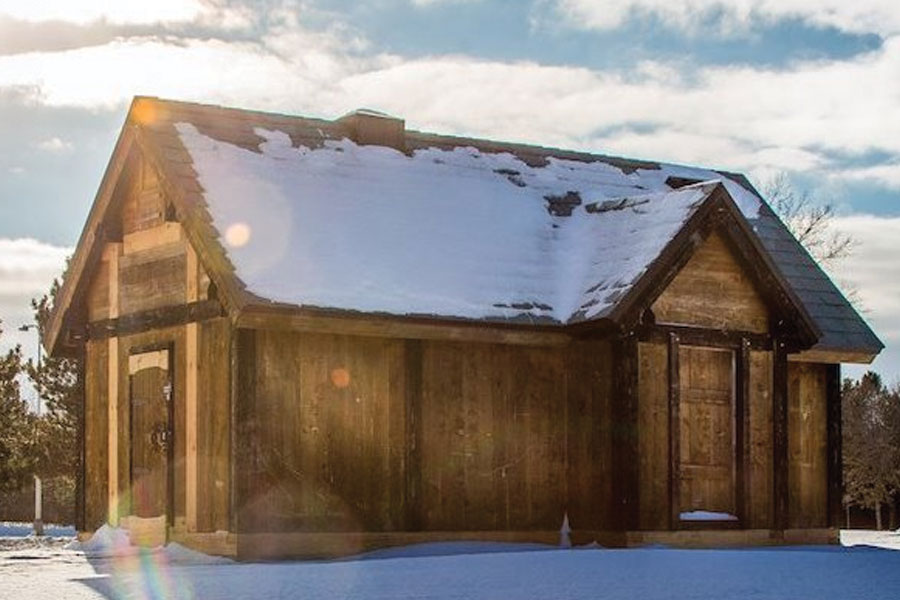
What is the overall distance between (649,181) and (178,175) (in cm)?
851

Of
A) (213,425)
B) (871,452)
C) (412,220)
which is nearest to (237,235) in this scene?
(213,425)

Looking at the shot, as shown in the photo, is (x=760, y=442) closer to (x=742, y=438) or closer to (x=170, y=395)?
(x=742, y=438)

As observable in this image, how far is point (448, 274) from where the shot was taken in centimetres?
2178

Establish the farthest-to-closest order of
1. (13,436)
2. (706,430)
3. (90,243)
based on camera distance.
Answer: (13,436)
(90,243)
(706,430)

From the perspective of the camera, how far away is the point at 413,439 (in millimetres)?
20984

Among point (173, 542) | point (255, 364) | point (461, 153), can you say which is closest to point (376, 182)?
point (461, 153)

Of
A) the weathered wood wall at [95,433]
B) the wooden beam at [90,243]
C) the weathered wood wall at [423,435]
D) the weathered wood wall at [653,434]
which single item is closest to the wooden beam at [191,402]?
the weathered wood wall at [423,435]

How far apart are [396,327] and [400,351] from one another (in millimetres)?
842

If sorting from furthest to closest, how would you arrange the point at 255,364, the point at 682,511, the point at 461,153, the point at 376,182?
the point at 461,153 → the point at 376,182 → the point at 682,511 → the point at 255,364

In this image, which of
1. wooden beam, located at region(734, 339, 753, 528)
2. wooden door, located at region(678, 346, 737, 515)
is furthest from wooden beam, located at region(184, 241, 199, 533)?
wooden beam, located at region(734, 339, 753, 528)

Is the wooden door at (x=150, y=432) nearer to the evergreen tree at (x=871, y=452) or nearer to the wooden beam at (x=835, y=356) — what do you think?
the wooden beam at (x=835, y=356)

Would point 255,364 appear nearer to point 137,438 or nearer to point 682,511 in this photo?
point 137,438

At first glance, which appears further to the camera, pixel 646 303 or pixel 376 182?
pixel 376 182

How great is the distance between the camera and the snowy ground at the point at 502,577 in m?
14.3
